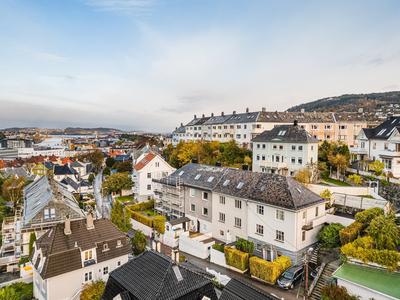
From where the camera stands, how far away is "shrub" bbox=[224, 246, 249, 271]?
22.5m

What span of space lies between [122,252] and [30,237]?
13.6 m

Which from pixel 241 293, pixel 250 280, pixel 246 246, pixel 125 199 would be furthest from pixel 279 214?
pixel 125 199

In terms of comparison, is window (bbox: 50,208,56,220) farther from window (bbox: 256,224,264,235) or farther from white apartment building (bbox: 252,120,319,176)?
white apartment building (bbox: 252,120,319,176)

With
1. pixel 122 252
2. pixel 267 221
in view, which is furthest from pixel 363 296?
pixel 122 252

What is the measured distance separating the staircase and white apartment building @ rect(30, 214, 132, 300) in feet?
53.4

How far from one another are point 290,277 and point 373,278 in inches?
233

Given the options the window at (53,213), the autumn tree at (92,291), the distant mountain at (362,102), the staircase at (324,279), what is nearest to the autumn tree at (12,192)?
the window at (53,213)

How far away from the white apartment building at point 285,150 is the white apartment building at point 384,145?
8991 millimetres

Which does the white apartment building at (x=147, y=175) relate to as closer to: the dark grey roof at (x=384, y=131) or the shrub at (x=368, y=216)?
the shrub at (x=368, y=216)

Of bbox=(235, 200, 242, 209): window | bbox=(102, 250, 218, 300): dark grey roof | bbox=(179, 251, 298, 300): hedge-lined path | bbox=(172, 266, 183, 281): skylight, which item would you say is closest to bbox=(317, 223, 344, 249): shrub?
bbox=(179, 251, 298, 300): hedge-lined path

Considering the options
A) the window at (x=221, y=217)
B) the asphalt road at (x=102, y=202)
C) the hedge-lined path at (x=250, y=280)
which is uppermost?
the window at (x=221, y=217)

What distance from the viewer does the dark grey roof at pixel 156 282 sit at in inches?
570

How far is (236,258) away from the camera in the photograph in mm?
22922

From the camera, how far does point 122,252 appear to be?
22781 millimetres
